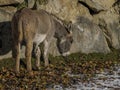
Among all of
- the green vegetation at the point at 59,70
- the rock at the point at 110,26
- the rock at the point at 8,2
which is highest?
the rock at the point at 8,2

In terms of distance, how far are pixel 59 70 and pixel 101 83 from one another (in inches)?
102

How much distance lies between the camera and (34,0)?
19406mm

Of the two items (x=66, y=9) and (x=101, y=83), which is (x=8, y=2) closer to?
(x=66, y=9)

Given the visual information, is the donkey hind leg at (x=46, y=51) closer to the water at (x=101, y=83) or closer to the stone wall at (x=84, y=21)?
the stone wall at (x=84, y=21)

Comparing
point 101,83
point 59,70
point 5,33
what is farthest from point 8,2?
point 101,83

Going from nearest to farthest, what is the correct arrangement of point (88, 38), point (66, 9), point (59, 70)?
1. point (59, 70)
2. point (88, 38)
3. point (66, 9)

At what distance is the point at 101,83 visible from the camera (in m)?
14.0

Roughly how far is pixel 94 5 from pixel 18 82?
9145 mm

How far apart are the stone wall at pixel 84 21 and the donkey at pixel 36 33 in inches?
29.0

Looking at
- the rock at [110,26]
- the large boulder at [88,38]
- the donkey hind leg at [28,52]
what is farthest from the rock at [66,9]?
the donkey hind leg at [28,52]

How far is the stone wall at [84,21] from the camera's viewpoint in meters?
17.8

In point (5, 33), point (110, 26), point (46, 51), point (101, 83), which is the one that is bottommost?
point (101, 83)

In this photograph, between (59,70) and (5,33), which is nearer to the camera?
(59,70)

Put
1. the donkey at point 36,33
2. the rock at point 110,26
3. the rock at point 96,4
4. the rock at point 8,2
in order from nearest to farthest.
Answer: the donkey at point 36,33, the rock at point 8,2, the rock at point 96,4, the rock at point 110,26
